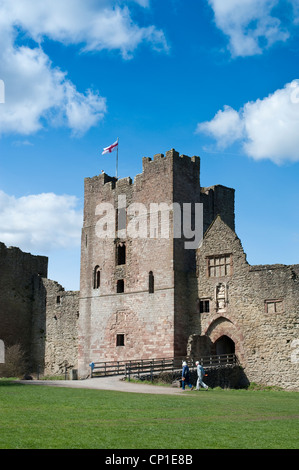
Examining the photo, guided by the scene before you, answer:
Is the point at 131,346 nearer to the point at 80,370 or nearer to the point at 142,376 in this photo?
the point at 80,370

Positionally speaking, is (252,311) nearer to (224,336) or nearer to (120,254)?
(224,336)

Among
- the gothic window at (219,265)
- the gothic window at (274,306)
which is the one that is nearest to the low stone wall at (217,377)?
the gothic window at (274,306)

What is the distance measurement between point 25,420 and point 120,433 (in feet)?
8.54

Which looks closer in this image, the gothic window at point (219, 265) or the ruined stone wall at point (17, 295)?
the gothic window at point (219, 265)

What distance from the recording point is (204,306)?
3253cm

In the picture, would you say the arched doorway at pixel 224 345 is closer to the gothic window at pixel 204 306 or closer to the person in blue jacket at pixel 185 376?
the gothic window at pixel 204 306

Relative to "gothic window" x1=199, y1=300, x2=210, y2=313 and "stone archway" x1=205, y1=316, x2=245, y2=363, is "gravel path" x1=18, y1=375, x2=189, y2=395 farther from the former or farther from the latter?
"gothic window" x1=199, y1=300, x2=210, y2=313

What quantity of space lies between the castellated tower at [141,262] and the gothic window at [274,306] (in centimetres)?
466

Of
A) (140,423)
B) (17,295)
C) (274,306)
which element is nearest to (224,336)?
(274,306)

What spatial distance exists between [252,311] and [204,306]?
319 cm

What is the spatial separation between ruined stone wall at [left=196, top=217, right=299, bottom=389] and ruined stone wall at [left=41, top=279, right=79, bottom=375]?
1055 cm

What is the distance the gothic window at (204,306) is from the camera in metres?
32.5

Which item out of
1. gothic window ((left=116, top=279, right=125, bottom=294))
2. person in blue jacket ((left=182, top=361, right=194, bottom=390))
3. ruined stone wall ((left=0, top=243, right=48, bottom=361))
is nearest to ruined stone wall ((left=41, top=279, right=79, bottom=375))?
ruined stone wall ((left=0, top=243, right=48, bottom=361))

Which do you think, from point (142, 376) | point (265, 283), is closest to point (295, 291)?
point (265, 283)
